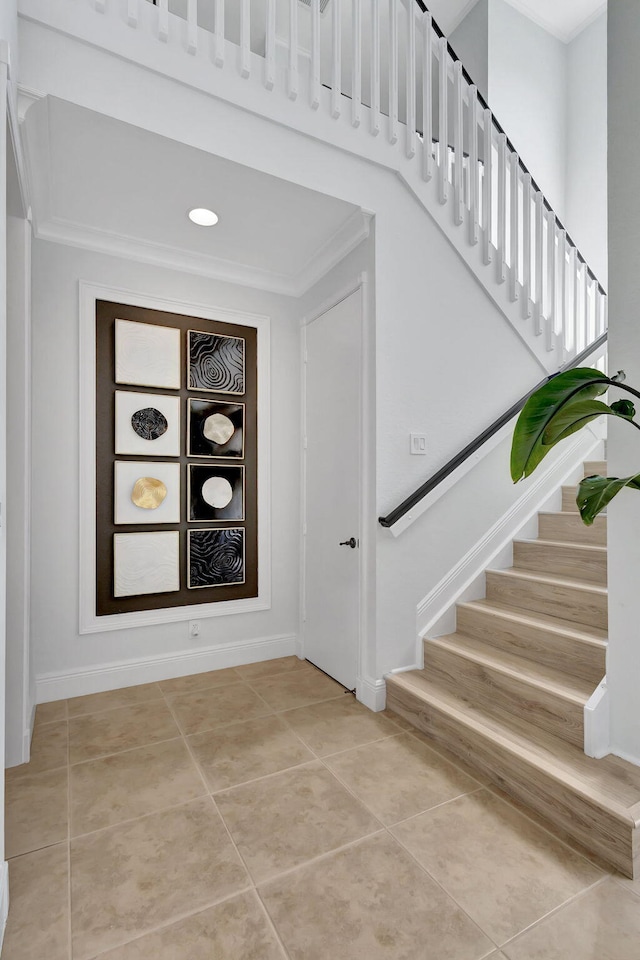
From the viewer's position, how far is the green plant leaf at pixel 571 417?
1506 mm

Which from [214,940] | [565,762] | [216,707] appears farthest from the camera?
[216,707]

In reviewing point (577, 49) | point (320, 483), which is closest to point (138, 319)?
point (320, 483)

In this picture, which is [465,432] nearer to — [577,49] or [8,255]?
[8,255]

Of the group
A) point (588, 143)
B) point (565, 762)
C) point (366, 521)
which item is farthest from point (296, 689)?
point (588, 143)

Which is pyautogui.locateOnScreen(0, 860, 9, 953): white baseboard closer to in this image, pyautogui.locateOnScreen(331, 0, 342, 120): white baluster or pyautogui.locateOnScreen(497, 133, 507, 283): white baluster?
pyautogui.locateOnScreen(331, 0, 342, 120): white baluster

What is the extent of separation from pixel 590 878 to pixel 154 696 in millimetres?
2152

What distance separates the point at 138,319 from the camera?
297 centimetres

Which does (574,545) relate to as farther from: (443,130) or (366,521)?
(443,130)

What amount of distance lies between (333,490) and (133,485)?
46.4 inches

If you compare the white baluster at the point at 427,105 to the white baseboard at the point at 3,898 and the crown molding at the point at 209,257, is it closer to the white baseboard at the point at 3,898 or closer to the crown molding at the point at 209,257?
the crown molding at the point at 209,257

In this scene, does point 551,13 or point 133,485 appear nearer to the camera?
point 133,485

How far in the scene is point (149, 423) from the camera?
299 cm

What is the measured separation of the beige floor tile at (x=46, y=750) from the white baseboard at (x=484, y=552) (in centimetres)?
175

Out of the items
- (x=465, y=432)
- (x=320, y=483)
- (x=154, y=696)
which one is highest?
(x=465, y=432)
